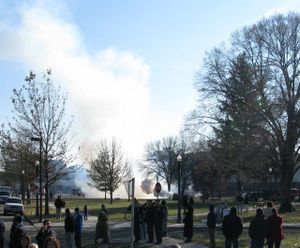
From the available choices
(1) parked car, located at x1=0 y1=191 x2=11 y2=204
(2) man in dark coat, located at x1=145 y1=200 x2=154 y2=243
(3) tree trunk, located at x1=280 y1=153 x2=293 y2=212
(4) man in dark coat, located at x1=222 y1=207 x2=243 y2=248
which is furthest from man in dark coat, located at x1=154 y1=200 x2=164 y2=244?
(1) parked car, located at x1=0 y1=191 x2=11 y2=204

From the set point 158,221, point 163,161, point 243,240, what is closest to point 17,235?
point 158,221

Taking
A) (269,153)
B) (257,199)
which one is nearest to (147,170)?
(257,199)

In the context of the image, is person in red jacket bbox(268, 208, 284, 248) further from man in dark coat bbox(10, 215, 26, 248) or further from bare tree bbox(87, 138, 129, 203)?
bare tree bbox(87, 138, 129, 203)

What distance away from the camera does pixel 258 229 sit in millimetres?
19047

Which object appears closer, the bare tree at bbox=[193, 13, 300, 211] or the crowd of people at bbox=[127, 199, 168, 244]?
the crowd of people at bbox=[127, 199, 168, 244]

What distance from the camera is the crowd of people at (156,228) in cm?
1631

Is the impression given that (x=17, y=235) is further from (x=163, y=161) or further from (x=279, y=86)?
(x=163, y=161)

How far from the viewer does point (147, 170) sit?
5128 inches

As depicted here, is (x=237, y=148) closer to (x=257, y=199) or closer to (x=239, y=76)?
Result: (x=239, y=76)

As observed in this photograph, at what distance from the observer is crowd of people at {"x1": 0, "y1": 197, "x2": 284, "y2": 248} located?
1631 cm

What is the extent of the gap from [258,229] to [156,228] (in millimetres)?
7685

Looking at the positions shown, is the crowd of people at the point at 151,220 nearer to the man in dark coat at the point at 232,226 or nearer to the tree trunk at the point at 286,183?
the man in dark coat at the point at 232,226

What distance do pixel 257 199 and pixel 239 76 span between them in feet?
110

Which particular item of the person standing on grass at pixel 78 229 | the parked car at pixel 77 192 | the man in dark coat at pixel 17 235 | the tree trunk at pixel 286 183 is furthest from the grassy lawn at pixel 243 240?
the parked car at pixel 77 192
